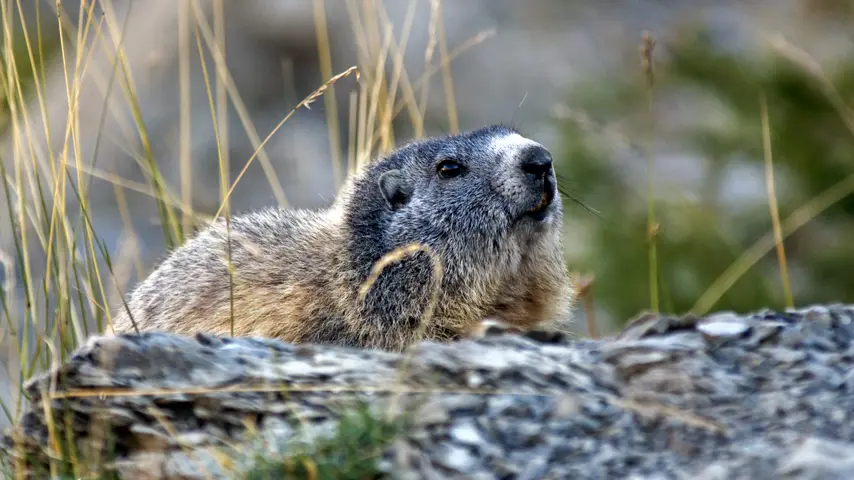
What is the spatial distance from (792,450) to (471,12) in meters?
13.5

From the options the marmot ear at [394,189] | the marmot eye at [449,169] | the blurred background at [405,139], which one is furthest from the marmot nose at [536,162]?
the marmot ear at [394,189]

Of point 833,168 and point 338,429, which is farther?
point 833,168

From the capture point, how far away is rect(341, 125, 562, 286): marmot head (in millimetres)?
4434

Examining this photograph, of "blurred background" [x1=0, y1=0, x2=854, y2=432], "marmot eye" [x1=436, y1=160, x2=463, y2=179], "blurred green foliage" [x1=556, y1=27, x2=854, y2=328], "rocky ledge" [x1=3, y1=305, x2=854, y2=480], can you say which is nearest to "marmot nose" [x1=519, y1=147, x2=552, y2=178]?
"marmot eye" [x1=436, y1=160, x2=463, y2=179]

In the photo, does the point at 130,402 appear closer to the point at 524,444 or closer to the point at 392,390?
the point at 392,390

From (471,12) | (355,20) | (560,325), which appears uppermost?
(471,12)

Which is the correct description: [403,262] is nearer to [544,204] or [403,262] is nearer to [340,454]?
[544,204]

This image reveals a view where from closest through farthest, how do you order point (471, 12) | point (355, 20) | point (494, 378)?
point (494, 378) → point (355, 20) → point (471, 12)

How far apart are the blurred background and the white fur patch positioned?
0.42 metres

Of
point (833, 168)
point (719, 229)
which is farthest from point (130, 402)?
point (833, 168)

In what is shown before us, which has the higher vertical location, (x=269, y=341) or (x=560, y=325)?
(x=269, y=341)

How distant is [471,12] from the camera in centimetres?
1523

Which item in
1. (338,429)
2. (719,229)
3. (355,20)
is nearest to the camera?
(338,429)

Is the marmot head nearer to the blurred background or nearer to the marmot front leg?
the marmot front leg
